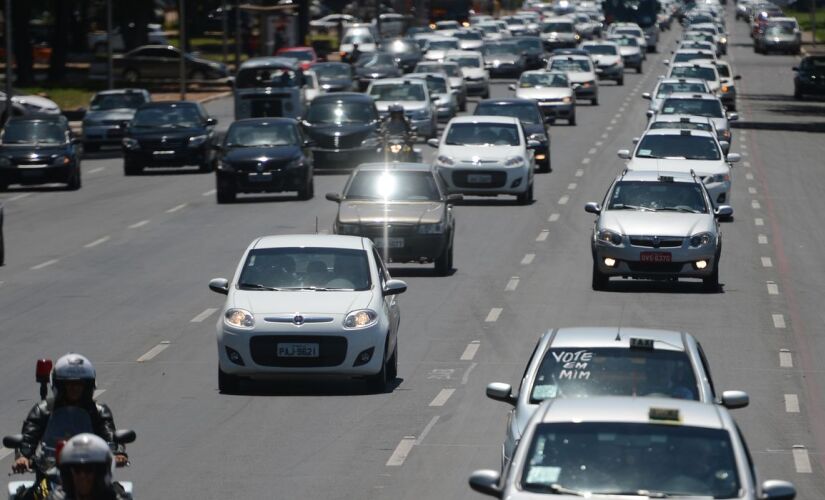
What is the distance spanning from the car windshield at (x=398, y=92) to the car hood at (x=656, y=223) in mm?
26965

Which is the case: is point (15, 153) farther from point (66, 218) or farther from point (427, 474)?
point (427, 474)

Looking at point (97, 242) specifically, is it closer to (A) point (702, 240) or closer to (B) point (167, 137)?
(A) point (702, 240)

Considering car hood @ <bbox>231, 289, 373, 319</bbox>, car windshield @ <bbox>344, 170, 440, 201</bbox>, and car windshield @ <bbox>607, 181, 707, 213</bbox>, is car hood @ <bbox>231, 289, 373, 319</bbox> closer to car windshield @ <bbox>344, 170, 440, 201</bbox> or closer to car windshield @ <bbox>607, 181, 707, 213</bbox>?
car windshield @ <bbox>607, 181, 707, 213</bbox>

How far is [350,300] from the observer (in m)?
18.3

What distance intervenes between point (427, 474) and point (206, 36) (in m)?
119

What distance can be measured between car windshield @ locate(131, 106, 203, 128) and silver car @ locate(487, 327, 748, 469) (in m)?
33.4

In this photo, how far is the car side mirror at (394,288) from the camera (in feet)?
60.7

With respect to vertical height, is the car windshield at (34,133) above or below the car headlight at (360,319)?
below

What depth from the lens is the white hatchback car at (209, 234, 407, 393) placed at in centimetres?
1797

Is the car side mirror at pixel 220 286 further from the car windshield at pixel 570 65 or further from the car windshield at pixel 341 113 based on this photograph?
the car windshield at pixel 570 65

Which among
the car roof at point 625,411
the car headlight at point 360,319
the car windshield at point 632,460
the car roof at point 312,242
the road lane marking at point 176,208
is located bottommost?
the road lane marking at point 176,208

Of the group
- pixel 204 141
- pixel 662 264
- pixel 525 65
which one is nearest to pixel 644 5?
pixel 525 65

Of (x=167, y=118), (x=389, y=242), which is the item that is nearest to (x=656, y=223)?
(x=389, y=242)

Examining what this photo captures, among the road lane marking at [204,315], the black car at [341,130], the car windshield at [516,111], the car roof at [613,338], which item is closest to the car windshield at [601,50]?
the black car at [341,130]
